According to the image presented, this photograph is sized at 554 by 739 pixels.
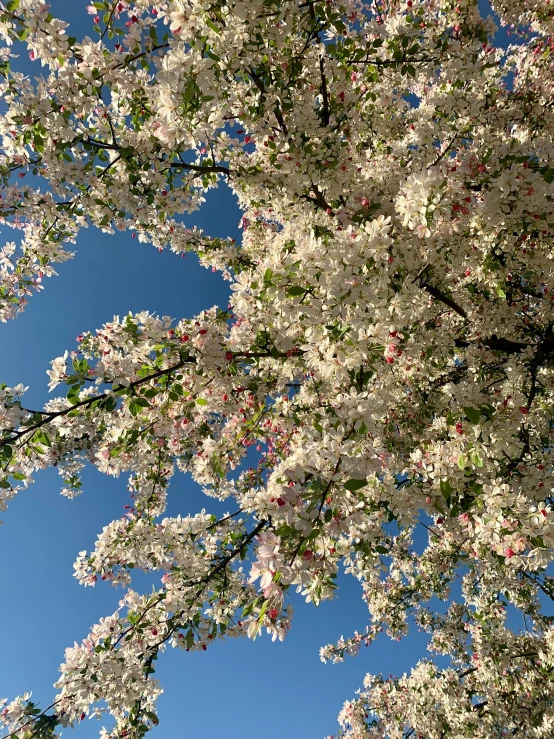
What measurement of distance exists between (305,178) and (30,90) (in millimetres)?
3219

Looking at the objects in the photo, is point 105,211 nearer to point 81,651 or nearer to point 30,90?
point 30,90

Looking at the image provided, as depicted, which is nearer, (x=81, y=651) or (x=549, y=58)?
(x=81, y=651)

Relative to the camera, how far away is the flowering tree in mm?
3311

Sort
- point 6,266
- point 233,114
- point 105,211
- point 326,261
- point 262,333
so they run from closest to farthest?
1. point 326,261
2. point 262,333
3. point 105,211
4. point 233,114
5. point 6,266

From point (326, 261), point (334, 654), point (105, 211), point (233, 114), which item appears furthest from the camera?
point (334, 654)

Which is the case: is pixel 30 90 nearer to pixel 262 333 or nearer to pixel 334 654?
pixel 262 333

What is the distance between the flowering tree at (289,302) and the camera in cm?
331

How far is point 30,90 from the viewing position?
4.12m

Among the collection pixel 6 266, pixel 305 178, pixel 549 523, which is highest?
pixel 6 266

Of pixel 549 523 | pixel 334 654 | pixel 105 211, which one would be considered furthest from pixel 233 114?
pixel 334 654

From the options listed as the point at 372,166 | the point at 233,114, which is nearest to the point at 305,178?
the point at 233,114

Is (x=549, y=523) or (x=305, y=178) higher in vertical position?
(x=305, y=178)

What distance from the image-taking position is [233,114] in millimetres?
5473

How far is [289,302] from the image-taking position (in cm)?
388
